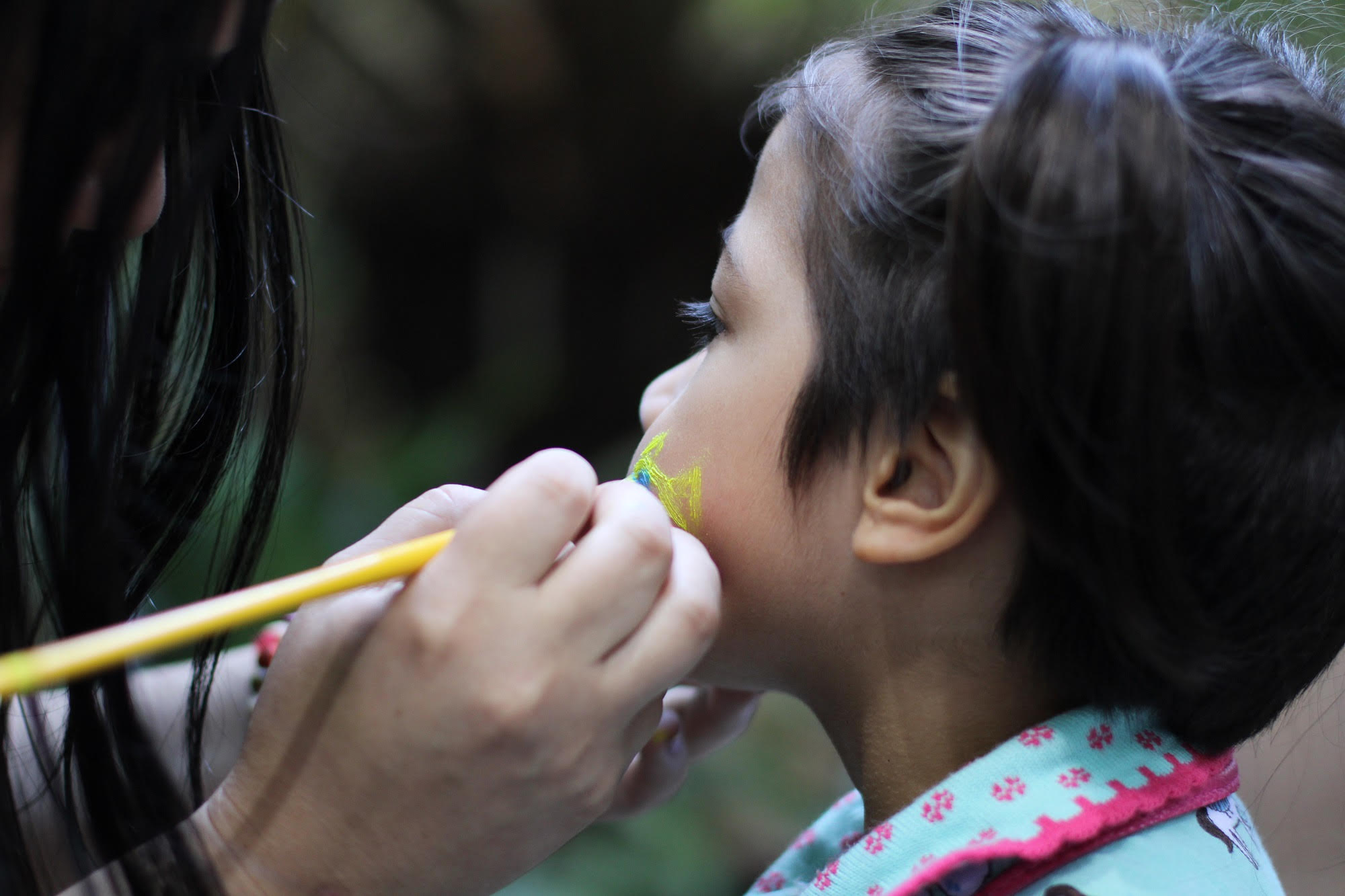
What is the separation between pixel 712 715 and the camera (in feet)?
3.22

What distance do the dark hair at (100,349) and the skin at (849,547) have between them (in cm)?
34

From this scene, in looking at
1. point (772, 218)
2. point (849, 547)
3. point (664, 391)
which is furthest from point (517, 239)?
point (849, 547)

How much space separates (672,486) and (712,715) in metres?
0.30

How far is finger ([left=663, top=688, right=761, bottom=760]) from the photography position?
98 cm

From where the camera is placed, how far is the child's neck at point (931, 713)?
28.6 inches

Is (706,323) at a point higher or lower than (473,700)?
higher

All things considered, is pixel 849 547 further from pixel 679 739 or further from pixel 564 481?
pixel 679 739

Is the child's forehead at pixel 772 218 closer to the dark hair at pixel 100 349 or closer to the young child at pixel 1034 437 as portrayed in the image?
the young child at pixel 1034 437

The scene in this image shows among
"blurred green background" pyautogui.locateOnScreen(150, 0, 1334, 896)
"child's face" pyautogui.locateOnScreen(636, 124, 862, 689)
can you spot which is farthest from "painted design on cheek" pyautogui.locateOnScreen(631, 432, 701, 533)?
"blurred green background" pyautogui.locateOnScreen(150, 0, 1334, 896)

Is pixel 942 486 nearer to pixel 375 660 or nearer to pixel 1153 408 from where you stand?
pixel 1153 408

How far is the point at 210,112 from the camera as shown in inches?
30.7

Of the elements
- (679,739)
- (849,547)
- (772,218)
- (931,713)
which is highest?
(772,218)

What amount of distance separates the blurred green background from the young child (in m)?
1.14

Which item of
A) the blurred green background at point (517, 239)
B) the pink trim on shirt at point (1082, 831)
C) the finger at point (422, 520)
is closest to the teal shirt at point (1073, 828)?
the pink trim on shirt at point (1082, 831)
